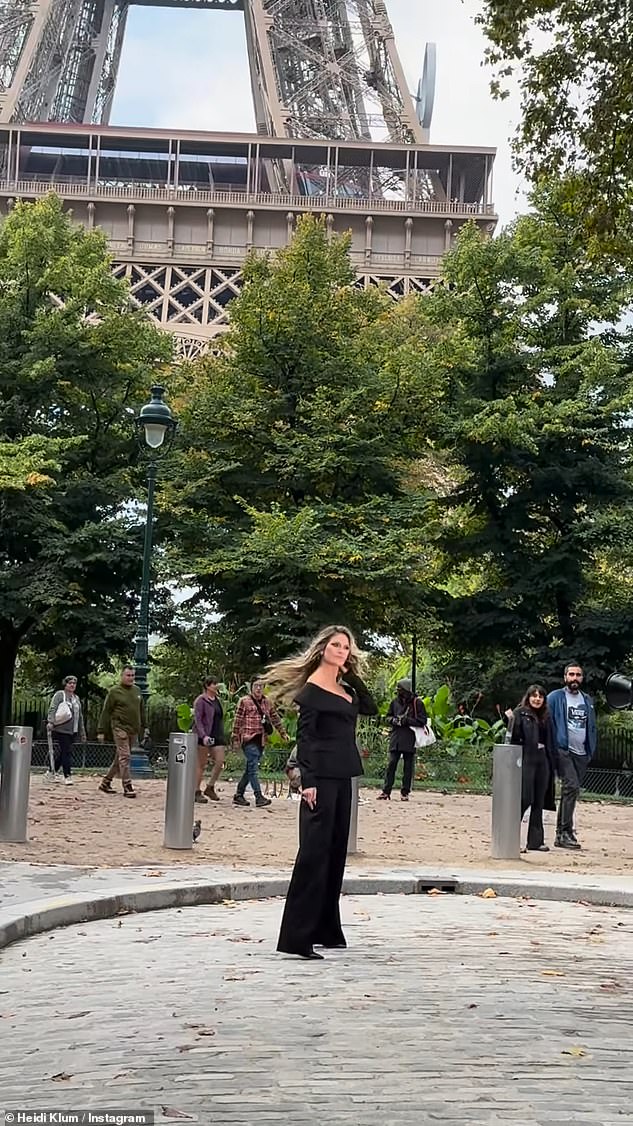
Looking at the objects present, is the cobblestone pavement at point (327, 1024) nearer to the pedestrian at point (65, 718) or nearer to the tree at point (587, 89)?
the tree at point (587, 89)

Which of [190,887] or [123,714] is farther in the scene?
[123,714]

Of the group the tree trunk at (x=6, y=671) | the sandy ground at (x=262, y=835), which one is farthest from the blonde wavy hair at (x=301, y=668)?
the tree trunk at (x=6, y=671)

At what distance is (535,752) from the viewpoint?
556 inches

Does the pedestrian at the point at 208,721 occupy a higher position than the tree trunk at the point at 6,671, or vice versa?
the tree trunk at the point at 6,671

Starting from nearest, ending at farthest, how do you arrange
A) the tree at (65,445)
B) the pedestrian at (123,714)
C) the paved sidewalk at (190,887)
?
the paved sidewalk at (190,887) < the pedestrian at (123,714) < the tree at (65,445)

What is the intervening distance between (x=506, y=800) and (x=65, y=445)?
1818cm

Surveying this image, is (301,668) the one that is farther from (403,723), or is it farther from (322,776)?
(403,723)

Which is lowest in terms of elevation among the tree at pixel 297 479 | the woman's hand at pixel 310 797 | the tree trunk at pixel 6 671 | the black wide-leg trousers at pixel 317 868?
the black wide-leg trousers at pixel 317 868

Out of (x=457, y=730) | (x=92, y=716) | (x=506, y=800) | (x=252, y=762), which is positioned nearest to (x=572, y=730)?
(x=506, y=800)

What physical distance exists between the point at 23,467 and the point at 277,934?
2039 centimetres

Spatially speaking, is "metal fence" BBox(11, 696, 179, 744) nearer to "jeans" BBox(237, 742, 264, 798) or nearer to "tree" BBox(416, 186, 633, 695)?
"tree" BBox(416, 186, 633, 695)

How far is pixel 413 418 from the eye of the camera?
100 feet

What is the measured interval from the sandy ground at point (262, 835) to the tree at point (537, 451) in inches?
328

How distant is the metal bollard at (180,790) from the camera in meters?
13.0
